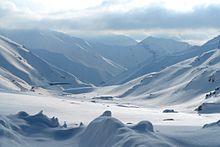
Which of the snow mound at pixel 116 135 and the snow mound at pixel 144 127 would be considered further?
the snow mound at pixel 144 127

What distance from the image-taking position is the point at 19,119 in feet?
135

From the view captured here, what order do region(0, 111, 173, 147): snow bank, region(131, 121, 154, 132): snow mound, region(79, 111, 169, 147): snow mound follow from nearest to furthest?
region(79, 111, 169, 147): snow mound → region(0, 111, 173, 147): snow bank → region(131, 121, 154, 132): snow mound

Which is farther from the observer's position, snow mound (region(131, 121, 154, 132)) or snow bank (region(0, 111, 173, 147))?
snow mound (region(131, 121, 154, 132))

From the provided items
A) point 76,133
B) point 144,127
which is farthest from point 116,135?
point 76,133

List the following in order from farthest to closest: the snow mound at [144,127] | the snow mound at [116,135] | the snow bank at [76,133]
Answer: the snow mound at [144,127] → the snow bank at [76,133] → the snow mound at [116,135]

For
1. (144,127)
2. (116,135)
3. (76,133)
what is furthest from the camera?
(76,133)

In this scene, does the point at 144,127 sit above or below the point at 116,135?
above

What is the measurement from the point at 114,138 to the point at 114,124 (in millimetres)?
1986

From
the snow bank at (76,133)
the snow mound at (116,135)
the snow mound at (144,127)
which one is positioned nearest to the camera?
the snow mound at (116,135)

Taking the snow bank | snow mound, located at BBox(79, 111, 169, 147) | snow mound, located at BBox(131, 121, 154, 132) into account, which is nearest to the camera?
snow mound, located at BBox(79, 111, 169, 147)

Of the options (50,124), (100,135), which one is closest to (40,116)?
(50,124)

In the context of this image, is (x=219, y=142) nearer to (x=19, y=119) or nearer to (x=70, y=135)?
(x=70, y=135)

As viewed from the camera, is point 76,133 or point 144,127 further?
point 76,133

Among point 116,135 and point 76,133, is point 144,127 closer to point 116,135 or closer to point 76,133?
point 116,135
